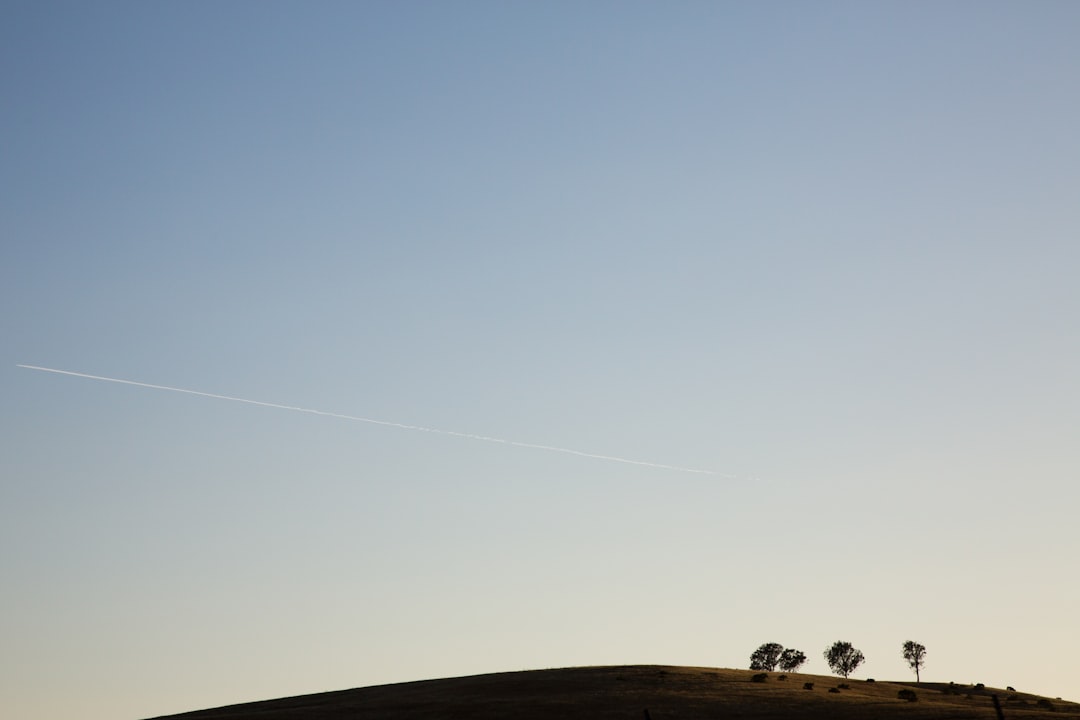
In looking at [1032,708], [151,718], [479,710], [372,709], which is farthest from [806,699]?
[151,718]

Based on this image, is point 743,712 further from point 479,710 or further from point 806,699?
point 479,710

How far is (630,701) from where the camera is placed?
86812mm

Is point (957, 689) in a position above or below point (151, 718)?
above

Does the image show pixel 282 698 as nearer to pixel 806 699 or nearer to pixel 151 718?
pixel 151 718

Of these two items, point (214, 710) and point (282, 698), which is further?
point (282, 698)

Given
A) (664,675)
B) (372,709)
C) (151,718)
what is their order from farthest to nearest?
(151,718)
(664,675)
(372,709)

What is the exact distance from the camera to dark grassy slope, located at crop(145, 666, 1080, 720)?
80812 mm

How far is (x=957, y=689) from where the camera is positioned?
119 metres

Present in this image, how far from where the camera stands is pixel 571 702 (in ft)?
286

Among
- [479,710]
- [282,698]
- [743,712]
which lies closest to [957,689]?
[743,712]

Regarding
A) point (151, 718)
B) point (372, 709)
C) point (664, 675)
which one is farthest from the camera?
point (151, 718)

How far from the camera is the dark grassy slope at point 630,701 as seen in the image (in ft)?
265

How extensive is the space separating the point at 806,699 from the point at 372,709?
35.0 meters

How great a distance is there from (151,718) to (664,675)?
5301cm
